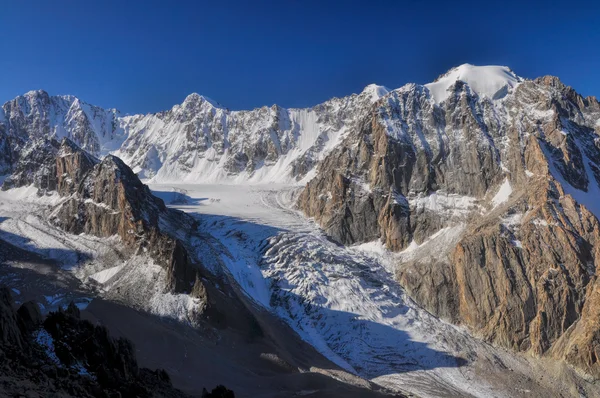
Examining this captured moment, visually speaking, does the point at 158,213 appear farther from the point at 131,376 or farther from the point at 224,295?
the point at 131,376

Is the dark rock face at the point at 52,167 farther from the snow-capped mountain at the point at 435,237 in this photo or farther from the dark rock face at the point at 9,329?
the dark rock face at the point at 9,329

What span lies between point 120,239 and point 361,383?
54.3 metres

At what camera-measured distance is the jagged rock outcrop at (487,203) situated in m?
78.3

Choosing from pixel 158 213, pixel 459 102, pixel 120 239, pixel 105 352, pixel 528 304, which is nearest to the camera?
pixel 105 352

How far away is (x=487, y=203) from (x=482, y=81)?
5157 centimetres

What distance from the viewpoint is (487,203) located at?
10162 centimetres

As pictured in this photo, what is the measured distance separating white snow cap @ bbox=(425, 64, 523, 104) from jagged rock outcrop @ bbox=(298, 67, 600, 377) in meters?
1.11

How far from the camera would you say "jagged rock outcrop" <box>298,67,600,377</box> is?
78312mm

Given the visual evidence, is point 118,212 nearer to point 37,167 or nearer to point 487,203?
point 37,167

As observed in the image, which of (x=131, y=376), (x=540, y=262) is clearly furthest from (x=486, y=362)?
(x=131, y=376)

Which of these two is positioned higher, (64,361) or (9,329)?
(9,329)

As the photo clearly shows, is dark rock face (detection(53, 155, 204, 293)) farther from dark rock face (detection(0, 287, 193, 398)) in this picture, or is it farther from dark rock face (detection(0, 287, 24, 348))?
dark rock face (detection(0, 287, 24, 348))

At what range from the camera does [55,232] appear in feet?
318

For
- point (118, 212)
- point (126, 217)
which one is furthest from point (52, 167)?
point (126, 217)
